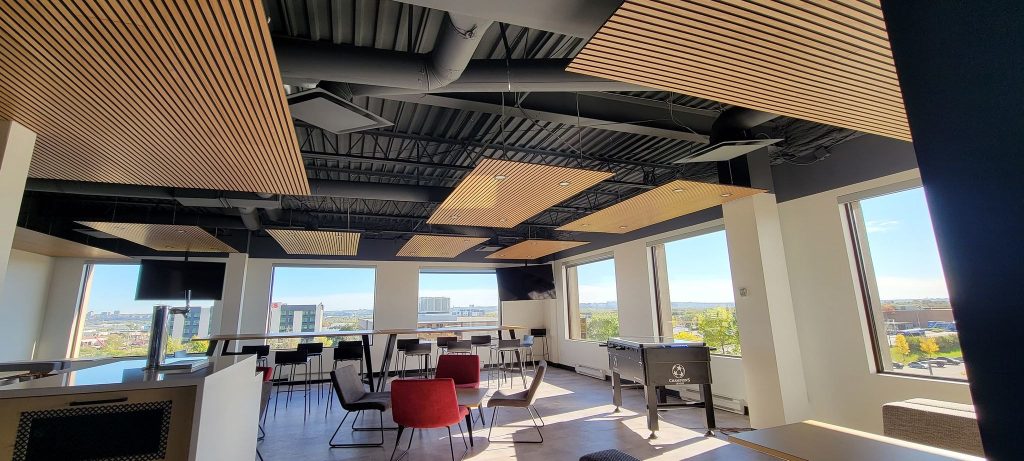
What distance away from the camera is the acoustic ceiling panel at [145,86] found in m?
1.81

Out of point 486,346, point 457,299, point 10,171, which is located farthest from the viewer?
point 457,299

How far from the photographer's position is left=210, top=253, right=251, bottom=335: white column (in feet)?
28.9

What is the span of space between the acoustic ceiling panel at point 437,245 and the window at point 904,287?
6.01 meters

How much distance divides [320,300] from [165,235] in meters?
3.78

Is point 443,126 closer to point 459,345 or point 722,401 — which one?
point 459,345

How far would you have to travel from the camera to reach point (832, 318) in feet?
16.1

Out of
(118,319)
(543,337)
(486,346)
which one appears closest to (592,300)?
(543,337)

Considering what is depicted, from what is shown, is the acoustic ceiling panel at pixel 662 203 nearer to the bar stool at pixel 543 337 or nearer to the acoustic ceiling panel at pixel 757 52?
the acoustic ceiling panel at pixel 757 52

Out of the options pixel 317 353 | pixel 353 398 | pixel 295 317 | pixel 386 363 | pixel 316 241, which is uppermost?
pixel 316 241

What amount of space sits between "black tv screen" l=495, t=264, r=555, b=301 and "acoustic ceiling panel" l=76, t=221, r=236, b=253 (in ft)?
21.0

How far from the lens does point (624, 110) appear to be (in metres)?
4.40

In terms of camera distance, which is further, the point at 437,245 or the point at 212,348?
the point at 437,245

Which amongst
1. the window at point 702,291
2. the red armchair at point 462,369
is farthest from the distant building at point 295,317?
the window at point 702,291

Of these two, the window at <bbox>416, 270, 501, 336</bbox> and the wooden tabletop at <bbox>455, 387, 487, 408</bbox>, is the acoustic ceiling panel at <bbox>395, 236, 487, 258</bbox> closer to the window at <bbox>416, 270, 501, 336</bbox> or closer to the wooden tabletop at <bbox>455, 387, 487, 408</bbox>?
the window at <bbox>416, 270, 501, 336</bbox>
